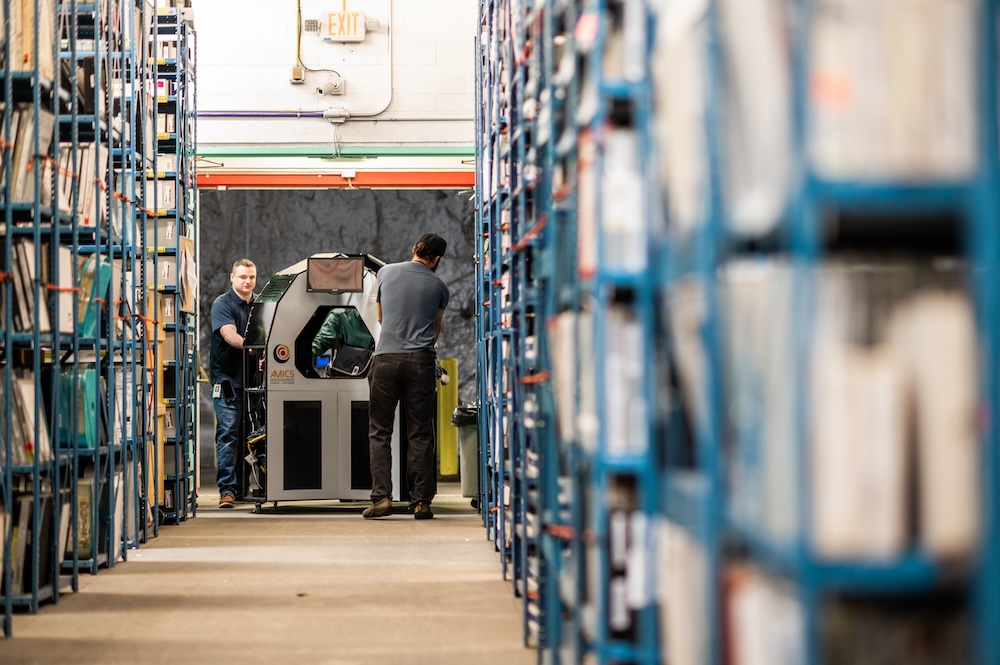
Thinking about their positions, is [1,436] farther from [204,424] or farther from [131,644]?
[204,424]

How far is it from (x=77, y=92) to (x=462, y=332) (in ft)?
21.6

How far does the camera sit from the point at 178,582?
5.40 m

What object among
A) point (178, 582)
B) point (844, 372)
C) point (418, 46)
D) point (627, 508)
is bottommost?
point (178, 582)

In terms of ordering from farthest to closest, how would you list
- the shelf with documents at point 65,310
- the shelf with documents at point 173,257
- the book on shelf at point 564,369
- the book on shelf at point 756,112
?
the shelf with documents at point 173,257 → the shelf with documents at point 65,310 → the book on shelf at point 564,369 → the book on shelf at point 756,112

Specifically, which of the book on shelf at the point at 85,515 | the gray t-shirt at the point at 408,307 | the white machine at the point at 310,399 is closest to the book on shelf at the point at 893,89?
the book on shelf at the point at 85,515

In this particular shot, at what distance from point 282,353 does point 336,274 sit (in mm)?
652

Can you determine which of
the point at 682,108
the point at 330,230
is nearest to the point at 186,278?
the point at 330,230

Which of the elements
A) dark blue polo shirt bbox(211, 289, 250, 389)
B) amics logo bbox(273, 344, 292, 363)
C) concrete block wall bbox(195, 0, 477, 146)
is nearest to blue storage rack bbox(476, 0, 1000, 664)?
amics logo bbox(273, 344, 292, 363)

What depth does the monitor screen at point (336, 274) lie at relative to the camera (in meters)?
8.21

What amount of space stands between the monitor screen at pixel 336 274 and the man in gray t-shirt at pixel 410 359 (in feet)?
2.48

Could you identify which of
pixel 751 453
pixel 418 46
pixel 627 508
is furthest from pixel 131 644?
pixel 418 46

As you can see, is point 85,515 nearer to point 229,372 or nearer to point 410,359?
point 410,359

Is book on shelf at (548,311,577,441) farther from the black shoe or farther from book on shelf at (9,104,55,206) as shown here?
the black shoe

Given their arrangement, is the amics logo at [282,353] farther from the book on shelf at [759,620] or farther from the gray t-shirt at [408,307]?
the book on shelf at [759,620]
